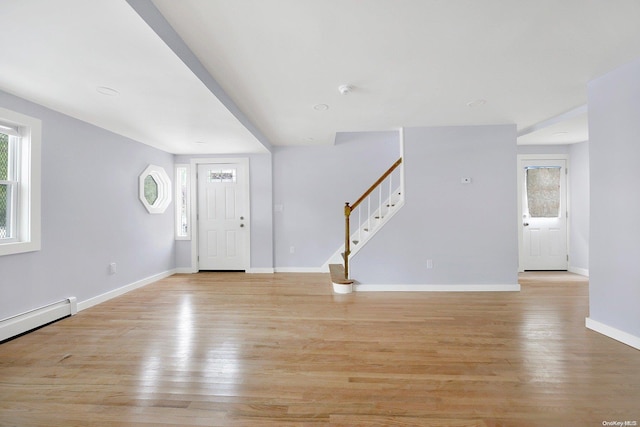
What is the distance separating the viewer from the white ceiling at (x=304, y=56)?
166 cm

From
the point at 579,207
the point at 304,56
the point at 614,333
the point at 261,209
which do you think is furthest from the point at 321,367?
the point at 579,207

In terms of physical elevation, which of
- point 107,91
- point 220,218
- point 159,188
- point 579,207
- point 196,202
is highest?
point 107,91

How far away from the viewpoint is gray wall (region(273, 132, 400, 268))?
5.18m

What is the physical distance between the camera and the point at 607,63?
7.73 ft

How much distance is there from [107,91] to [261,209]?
10.00 ft

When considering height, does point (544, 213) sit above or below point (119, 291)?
above

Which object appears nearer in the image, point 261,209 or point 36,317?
point 36,317

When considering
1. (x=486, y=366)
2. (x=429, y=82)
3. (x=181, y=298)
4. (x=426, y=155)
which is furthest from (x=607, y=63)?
(x=181, y=298)

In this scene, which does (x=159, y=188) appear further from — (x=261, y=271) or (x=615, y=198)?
(x=615, y=198)

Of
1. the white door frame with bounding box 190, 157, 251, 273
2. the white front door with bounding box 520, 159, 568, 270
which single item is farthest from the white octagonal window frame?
the white front door with bounding box 520, 159, 568, 270

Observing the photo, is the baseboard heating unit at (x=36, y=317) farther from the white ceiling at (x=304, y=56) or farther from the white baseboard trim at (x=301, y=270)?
the white baseboard trim at (x=301, y=270)

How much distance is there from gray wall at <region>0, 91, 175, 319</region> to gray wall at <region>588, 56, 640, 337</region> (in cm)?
555

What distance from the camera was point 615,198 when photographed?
2465mm

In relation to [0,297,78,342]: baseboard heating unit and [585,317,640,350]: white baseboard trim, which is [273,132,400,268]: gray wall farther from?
[585,317,640,350]: white baseboard trim
